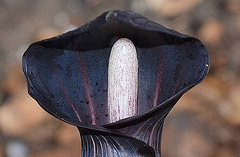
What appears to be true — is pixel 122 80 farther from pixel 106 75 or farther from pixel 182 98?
pixel 182 98

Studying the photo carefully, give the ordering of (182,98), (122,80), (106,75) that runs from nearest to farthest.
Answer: (122,80), (106,75), (182,98)

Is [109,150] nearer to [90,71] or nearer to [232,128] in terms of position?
[90,71]

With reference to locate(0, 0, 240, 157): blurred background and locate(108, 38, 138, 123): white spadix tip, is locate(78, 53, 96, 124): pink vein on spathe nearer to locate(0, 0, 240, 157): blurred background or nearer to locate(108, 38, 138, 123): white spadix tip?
locate(108, 38, 138, 123): white spadix tip

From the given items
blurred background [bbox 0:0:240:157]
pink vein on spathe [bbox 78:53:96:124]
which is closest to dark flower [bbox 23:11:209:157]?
pink vein on spathe [bbox 78:53:96:124]

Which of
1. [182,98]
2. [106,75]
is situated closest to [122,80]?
[106,75]

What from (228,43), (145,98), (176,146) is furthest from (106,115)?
(228,43)
